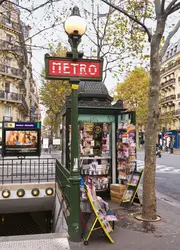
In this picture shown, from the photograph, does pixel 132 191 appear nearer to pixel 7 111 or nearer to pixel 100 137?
pixel 100 137

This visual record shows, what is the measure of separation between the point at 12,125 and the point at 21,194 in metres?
7.17

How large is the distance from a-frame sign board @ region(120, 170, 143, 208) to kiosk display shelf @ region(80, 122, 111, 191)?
95 centimetres

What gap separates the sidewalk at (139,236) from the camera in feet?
14.9

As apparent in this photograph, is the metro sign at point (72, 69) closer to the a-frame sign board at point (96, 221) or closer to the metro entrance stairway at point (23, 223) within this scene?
the a-frame sign board at point (96, 221)

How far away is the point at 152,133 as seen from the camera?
6.18 metres

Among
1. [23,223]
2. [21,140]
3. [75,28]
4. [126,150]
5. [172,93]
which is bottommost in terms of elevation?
[23,223]

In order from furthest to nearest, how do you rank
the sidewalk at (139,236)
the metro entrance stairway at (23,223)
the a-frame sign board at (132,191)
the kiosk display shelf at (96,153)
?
the metro entrance stairway at (23,223) → the kiosk display shelf at (96,153) → the a-frame sign board at (132,191) → the sidewalk at (139,236)

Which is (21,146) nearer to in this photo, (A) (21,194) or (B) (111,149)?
(A) (21,194)

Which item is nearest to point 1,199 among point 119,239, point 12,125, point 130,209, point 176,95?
point 130,209

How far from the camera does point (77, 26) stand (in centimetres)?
483

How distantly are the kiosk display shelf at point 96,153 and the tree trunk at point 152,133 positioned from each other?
6.83 ft

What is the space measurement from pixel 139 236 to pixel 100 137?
3.98 m

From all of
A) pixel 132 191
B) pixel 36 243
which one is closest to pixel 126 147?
pixel 132 191

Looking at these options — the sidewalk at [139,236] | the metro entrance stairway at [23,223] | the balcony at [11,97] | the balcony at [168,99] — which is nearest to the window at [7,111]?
the balcony at [11,97]
